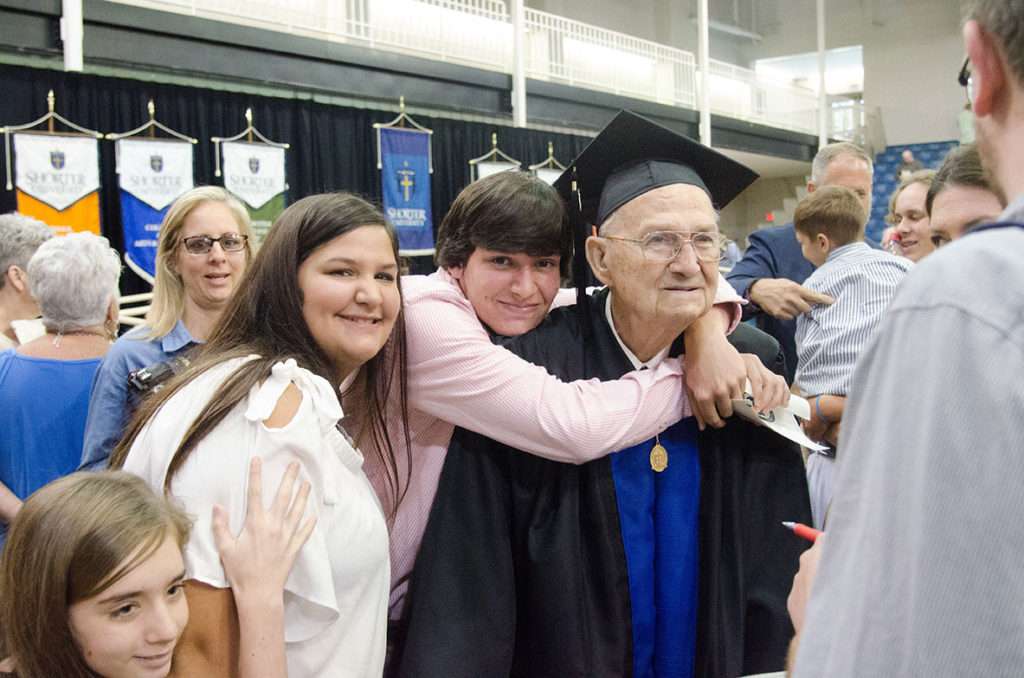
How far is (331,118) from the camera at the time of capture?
11.1 m

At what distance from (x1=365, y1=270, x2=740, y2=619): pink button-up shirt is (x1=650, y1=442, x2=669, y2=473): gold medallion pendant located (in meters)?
0.09

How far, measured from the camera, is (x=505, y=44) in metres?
13.6

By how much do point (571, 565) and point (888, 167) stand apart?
2244 cm

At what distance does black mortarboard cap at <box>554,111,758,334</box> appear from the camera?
6.57 ft

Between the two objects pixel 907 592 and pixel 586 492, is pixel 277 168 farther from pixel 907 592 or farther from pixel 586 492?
pixel 907 592

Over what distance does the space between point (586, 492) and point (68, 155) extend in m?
8.20

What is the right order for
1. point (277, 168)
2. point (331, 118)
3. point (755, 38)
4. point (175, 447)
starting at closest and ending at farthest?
point (175, 447) → point (277, 168) → point (331, 118) → point (755, 38)

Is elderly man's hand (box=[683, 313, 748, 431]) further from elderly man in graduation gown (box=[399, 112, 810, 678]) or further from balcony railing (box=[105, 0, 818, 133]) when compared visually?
balcony railing (box=[105, 0, 818, 133])

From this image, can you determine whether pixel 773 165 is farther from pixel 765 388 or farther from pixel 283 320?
pixel 283 320

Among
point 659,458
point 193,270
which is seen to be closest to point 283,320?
point 659,458

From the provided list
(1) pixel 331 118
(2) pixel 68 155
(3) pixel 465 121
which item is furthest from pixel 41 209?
(3) pixel 465 121

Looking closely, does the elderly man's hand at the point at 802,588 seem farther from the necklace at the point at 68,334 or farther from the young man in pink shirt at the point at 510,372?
the necklace at the point at 68,334

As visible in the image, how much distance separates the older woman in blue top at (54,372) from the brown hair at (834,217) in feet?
8.49

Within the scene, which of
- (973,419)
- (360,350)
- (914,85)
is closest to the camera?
(973,419)
